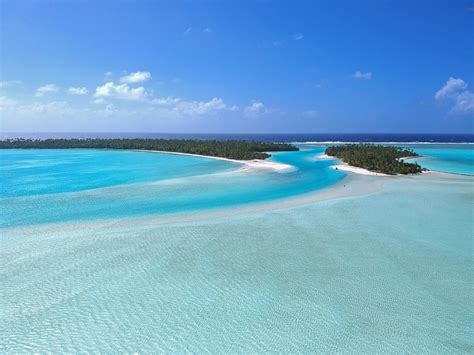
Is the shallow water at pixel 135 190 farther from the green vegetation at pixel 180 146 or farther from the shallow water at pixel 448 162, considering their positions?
the green vegetation at pixel 180 146

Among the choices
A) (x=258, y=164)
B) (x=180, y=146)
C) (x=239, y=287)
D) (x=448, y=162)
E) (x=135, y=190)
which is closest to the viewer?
(x=239, y=287)

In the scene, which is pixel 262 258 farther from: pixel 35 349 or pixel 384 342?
pixel 35 349

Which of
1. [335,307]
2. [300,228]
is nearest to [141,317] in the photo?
[335,307]

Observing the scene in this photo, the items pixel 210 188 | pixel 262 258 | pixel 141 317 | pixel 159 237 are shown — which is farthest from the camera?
pixel 210 188

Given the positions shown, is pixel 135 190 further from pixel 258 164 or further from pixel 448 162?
pixel 448 162

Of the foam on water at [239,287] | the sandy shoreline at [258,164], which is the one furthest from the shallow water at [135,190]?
the sandy shoreline at [258,164]

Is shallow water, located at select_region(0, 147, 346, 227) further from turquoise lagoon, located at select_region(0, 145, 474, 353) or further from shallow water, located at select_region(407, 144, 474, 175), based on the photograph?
shallow water, located at select_region(407, 144, 474, 175)

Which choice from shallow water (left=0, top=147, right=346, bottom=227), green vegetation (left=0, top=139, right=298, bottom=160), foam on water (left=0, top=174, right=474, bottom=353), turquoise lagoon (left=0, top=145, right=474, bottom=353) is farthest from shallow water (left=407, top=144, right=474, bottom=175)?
foam on water (left=0, top=174, right=474, bottom=353)

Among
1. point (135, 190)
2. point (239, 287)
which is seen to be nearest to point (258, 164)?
point (135, 190)

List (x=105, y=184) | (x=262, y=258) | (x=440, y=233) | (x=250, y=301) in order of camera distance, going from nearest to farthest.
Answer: (x=250, y=301) < (x=262, y=258) < (x=440, y=233) < (x=105, y=184)
